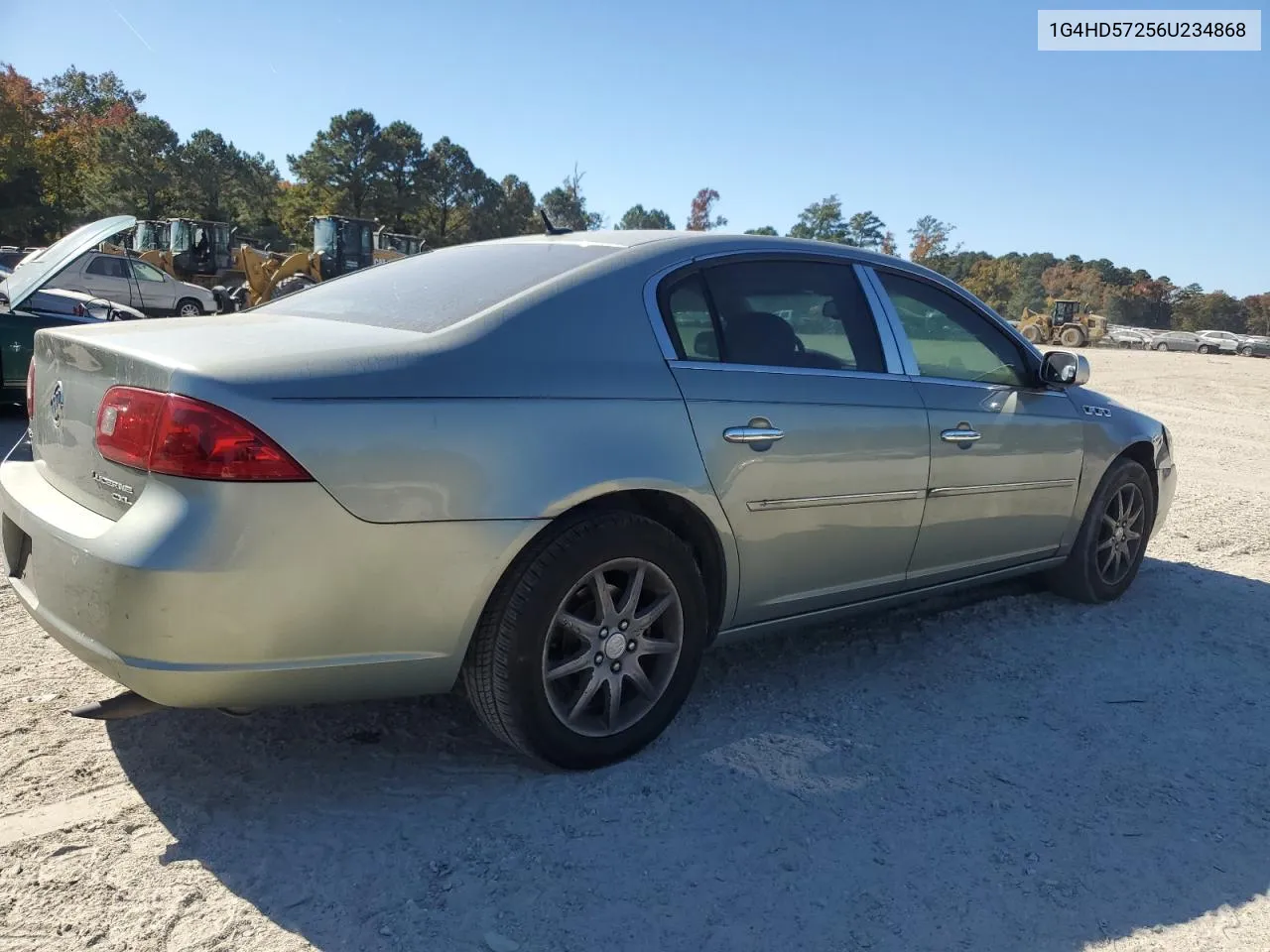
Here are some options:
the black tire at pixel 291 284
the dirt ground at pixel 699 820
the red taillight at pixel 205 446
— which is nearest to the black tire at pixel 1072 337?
the black tire at pixel 291 284

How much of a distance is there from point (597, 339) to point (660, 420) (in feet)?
0.97

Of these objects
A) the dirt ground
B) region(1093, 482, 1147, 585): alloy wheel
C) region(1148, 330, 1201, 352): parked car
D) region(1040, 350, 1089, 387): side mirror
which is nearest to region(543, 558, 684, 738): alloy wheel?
the dirt ground

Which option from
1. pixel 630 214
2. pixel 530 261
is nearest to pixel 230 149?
pixel 630 214

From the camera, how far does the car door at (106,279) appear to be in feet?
68.5

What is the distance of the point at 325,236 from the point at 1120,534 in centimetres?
2415

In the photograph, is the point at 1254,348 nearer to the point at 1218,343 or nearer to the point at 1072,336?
the point at 1218,343

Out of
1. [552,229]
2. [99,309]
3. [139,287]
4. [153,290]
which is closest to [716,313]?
[552,229]

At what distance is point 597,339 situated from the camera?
2.76 metres

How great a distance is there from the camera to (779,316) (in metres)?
3.33

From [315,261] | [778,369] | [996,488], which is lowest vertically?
[996,488]

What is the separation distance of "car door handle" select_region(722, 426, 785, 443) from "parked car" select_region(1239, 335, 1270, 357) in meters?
54.1

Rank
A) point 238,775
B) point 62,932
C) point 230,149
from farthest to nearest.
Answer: point 230,149 → point 238,775 → point 62,932

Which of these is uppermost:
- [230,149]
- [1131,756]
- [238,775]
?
[230,149]

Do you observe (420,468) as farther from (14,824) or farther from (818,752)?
(818,752)
